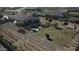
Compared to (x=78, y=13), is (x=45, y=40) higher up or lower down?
lower down

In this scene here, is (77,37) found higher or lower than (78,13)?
lower

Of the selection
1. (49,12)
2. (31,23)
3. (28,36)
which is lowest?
(28,36)

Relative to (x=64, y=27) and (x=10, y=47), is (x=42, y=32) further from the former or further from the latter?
(x=10, y=47)

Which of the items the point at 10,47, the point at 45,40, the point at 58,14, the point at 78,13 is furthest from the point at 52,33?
the point at 10,47

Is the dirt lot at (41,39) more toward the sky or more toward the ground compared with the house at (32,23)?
more toward the ground

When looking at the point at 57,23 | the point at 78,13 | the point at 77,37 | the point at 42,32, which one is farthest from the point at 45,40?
the point at 78,13

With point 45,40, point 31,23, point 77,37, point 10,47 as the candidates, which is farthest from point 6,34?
point 77,37

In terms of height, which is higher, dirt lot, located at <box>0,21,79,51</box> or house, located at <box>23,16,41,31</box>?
house, located at <box>23,16,41,31</box>

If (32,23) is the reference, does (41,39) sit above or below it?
below
